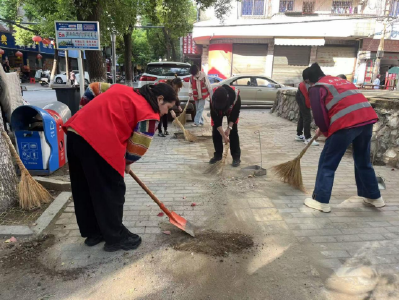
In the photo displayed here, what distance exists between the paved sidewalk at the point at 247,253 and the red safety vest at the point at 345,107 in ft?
3.03

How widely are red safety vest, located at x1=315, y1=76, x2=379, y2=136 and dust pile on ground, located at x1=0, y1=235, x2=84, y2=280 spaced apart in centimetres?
279

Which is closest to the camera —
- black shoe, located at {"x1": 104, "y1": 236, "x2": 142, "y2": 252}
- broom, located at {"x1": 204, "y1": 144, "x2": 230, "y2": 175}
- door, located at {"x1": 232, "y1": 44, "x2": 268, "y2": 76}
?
black shoe, located at {"x1": 104, "y1": 236, "x2": 142, "y2": 252}

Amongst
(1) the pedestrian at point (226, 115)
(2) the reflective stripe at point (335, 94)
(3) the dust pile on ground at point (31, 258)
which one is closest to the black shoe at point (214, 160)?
(1) the pedestrian at point (226, 115)

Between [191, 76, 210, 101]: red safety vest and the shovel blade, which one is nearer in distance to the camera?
the shovel blade

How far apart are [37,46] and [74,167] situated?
33747mm

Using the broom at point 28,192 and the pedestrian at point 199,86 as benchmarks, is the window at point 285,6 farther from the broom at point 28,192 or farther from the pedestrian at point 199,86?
the broom at point 28,192

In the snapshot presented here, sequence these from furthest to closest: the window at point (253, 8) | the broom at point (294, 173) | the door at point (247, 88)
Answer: the window at point (253, 8) < the door at point (247, 88) < the broom at point (294, 173)

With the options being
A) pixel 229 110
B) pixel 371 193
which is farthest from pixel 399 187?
pixel 229 110

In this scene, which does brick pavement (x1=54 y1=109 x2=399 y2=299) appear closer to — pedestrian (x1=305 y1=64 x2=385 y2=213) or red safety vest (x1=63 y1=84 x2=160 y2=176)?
pedestrian (x1=305 y1=64 x2=385 y2=213)

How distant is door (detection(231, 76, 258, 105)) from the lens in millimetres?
12625

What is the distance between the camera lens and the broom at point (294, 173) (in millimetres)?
4156

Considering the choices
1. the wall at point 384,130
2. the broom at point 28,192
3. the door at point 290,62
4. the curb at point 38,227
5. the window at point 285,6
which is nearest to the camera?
the curb at point 38,227

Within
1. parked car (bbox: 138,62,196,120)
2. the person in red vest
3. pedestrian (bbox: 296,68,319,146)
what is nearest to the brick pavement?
the person in red vest

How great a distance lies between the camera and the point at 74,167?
2.49 meters
